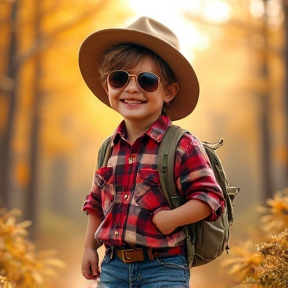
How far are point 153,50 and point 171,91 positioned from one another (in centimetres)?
26

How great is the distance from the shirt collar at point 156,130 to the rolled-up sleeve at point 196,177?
0.40 feet

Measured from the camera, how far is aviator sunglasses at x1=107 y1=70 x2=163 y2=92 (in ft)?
9.33

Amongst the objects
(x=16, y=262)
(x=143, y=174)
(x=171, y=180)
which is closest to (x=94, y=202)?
(x=143, y=174)

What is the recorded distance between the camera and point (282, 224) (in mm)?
4305

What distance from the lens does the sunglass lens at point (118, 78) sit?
9.41 feet

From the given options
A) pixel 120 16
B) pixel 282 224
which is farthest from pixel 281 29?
pixel 282 224

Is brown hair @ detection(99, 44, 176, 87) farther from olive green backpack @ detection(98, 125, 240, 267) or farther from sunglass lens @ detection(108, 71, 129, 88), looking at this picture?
olive green backpack @ detection(98, 125, 240, 267)

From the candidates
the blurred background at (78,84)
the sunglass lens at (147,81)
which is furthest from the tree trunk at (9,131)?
the sunglass lens at (147,81)

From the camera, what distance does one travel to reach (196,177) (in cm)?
272

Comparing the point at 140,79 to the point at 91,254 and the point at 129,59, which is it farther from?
the point at 91,254

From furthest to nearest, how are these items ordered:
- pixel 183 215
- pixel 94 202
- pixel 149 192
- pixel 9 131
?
pixel 9 131 < pixel 94 202 < pixel 149 192 < pixel 183 215

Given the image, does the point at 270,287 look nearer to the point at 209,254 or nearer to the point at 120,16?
the point at 209,254

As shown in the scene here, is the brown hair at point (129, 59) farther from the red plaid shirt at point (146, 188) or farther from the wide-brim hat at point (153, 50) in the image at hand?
the red plaid shirt at point (146, 188)

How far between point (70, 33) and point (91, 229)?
31.8ft
